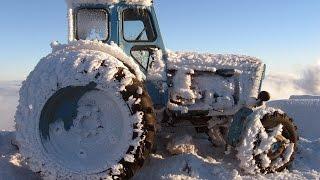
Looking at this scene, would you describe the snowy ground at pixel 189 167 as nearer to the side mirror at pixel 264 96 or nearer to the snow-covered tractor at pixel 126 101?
the snow-covered tractor at pixel 126 101

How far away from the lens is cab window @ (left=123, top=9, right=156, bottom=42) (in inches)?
240

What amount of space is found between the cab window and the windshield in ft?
0.78

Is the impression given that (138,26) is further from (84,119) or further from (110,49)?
(84,119)

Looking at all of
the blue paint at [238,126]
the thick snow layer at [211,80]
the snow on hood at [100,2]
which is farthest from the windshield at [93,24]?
the blue paint at [238,126]

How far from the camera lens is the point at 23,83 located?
5164 millimetres

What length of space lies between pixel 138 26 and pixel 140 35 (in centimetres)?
11

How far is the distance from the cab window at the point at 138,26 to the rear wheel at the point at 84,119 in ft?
3.65

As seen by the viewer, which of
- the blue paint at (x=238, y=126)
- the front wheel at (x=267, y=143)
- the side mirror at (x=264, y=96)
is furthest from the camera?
the side mirror at (x=264, y=96)

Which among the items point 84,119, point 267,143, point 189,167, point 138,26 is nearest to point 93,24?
point 138,26

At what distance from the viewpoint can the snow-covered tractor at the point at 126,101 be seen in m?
4.89

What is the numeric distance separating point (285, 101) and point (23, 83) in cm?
666

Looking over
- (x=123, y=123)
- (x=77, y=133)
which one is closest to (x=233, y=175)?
(x=123, y=123)

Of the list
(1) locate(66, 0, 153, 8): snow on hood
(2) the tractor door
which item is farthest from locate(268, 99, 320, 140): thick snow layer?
(1) locate(66, 0, 153, 8): snow on hood

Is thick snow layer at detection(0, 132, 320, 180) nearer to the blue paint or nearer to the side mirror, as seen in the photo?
the blue paint
